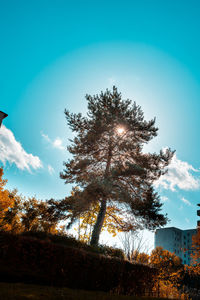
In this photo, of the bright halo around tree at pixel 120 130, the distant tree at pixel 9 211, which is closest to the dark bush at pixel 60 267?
the bright halo around tree at pixel 120 130

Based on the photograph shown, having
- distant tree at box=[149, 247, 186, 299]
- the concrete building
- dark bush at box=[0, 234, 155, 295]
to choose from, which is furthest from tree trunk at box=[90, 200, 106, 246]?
the concrete building

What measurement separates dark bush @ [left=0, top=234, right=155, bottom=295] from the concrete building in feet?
274

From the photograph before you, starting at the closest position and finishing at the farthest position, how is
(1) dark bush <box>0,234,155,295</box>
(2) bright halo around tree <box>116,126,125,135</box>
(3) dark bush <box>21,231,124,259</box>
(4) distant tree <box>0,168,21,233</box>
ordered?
(1) dark bush <box>0,234,155,295</box>, (3) dark bush <box>21,231,124,259</box>, (2) bright halo around tree <box>116,126,125,135</box>, (4) distant tree <box>0,168,21,233</box>

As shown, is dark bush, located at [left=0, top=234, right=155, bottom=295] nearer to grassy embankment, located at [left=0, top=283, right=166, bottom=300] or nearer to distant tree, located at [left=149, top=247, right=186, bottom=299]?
grassy embankment, located at [left=0, top=283, right=166, bottom=300]

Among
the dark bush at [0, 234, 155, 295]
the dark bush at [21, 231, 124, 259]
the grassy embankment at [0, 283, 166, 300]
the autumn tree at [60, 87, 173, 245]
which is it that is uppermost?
the autumn tree at [60, 87, 173, 245]

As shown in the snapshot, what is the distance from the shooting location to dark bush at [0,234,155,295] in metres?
5.57

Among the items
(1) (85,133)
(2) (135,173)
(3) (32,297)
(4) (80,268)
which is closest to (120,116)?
(1) (85,133)

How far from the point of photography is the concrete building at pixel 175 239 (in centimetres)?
7925

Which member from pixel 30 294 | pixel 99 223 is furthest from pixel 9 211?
pixel 30 294

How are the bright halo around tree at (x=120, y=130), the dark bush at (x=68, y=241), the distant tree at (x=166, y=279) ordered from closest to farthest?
the dark bush at (x=68, y=241) < the distant tree at (x=166, y=279) < the bright halo around tree at (x=120, y=130)

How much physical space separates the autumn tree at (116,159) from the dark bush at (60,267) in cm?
566

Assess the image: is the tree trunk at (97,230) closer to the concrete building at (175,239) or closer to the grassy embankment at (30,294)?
the grassy embankment at (30,294)

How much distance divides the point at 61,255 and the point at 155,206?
8.84m

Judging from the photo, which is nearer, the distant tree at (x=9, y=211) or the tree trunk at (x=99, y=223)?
the tree trunk at (x=99, y=223)
